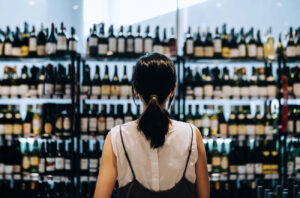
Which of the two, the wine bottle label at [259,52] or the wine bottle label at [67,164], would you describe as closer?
the wine bottle label at [67,164]

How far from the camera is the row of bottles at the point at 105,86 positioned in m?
3.30

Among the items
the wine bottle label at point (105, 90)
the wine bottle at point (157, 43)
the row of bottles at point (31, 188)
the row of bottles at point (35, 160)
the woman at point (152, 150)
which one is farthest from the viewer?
the row of bottles at point (31, 188)

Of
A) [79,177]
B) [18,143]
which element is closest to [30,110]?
[18,143]

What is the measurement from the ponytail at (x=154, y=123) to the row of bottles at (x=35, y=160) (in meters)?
2.25

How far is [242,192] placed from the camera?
372 centimetres

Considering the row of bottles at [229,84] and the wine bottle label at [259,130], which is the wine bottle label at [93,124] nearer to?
the row of bottles at [229,84]

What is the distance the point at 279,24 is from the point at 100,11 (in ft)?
6.91

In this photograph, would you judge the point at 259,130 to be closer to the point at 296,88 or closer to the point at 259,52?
the point at 296,88

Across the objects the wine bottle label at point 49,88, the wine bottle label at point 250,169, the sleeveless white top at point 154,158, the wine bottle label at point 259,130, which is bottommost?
the wine bottle label at point 250,169

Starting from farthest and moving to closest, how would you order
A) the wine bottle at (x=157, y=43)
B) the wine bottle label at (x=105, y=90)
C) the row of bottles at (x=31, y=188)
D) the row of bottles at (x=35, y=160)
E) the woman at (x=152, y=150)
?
the row of bottles at (x=31, y=188), the wine bottle at (x=157, y=43), the wine bottle label at (x=105, y=90), the row of bottles at (x=35, y=160), the woman at (x=152, y=150)

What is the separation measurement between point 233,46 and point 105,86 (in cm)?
147

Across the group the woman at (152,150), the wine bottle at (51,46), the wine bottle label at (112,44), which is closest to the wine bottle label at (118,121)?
the wine bottle label at (112,44)

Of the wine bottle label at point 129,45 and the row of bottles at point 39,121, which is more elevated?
the wine bottle label at point 129,45

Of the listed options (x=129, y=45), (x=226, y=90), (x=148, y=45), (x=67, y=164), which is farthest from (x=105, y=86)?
(x=226, y=90)
